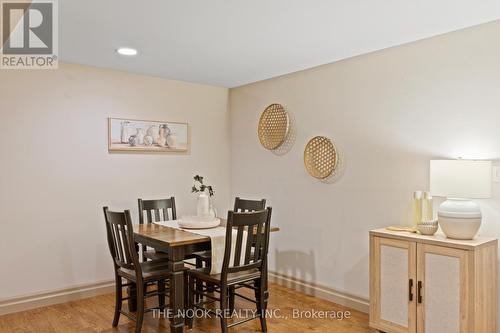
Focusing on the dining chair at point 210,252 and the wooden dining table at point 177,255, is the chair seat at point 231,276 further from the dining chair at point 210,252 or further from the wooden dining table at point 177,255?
the dining chair at point 210,252

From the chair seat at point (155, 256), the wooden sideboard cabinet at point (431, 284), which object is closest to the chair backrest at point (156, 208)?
the chair seat at point (155, 256)

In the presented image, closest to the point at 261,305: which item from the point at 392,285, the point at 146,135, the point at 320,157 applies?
the point at 392,285

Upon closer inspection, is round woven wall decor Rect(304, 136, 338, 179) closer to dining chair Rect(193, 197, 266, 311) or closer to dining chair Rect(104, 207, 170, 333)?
dining chair Rect(193, 197, 266, 311)

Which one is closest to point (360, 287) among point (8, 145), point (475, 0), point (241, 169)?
point (241, 169)

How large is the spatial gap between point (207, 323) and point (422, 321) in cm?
168

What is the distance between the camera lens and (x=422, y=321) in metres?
2.77

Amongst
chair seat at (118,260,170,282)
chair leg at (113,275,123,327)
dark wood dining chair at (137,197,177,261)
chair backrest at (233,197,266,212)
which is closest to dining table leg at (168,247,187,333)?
chair seat at (118,260,170,282)

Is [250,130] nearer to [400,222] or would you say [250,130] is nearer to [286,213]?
[286,213]

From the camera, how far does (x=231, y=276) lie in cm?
305

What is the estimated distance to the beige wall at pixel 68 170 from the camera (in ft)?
11.8

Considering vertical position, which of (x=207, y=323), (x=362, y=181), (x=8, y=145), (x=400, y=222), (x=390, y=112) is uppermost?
(x=390, y=112)

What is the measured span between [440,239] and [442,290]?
1.11 feet

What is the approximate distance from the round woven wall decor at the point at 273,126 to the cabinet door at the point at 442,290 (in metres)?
2.00
